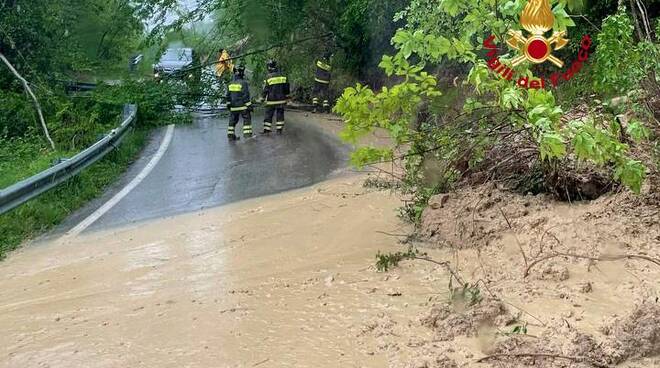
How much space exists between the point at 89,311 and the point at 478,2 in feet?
11.5

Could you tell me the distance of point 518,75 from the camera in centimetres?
458

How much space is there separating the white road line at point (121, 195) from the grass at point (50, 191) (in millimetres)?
349

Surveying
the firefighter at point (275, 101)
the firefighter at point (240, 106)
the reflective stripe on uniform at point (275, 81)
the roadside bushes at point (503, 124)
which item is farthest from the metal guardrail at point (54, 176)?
the roadside bushes at point (503, 124)

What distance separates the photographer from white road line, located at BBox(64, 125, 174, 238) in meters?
7.87

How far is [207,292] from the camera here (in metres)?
4.90

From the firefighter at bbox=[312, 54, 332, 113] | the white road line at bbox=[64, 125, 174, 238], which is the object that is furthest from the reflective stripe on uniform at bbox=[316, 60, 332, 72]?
the white road line at bbox=[64, 125, 174, 238]

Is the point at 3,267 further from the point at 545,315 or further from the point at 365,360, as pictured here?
the point at 545,315

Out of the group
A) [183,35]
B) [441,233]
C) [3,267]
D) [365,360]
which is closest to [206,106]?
[183,35]

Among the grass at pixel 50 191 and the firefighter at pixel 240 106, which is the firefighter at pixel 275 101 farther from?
the grass at pixel 50 191

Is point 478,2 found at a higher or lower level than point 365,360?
higher

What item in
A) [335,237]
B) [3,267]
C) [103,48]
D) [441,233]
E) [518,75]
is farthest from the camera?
[103,48]

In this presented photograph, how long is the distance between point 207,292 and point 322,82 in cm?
1304

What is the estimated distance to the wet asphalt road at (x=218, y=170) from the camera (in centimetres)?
862

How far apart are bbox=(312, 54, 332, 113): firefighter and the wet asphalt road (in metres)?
2.83
